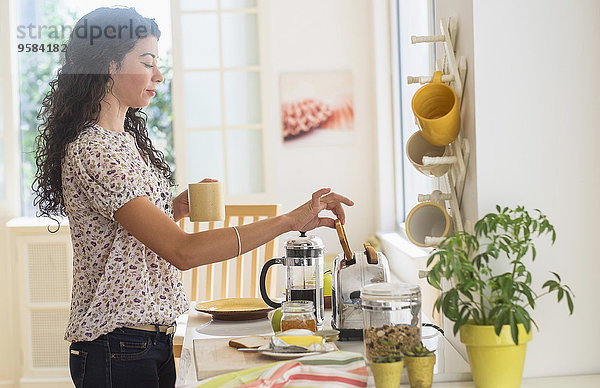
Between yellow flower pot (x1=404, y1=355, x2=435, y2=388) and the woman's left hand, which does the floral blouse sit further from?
yellow flower pot (x1=404, y1=355, x2=435, y2=388)

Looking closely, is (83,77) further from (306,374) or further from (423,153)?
(306,374)

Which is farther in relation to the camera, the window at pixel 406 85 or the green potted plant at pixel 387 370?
the window at pixel 406 85

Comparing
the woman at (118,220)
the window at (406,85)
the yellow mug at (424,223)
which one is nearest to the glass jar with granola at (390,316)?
the yellow mug at (424,223)

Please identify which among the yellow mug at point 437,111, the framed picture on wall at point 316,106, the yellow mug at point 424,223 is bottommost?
the yellow mug at point 424,223

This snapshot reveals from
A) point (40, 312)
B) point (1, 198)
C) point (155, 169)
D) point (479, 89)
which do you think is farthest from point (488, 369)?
point (1, 198)

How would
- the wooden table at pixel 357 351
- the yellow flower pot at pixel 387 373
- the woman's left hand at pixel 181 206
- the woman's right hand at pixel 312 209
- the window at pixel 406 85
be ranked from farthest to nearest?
the window at pixel 406 85
the woman's left hand at pixel 181 206
the woman's right hand at pixel 312 209
the wooden table at pixel 357 351
the yellow flower pot at pixel 387 373

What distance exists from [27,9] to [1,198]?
0.95 m

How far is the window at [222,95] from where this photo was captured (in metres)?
3.56

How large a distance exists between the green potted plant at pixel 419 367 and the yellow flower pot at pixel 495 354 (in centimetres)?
7

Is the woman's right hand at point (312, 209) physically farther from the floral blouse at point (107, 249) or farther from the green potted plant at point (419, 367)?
the green potted plant at point (419, 367)

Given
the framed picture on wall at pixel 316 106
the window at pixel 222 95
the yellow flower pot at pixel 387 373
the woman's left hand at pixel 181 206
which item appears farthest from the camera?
the framed picture on wall at pixel 316 106

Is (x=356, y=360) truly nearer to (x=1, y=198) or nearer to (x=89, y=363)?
(x=89, y=363)

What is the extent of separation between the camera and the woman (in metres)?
1.48

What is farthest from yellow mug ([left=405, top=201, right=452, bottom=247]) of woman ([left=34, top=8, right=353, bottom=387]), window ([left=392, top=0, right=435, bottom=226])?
window ([left=392, top=0, right=435, bottom=226])
